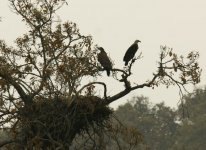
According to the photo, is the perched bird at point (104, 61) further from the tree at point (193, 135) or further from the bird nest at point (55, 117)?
the tree at point (193, 135)

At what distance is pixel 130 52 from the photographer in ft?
63.2

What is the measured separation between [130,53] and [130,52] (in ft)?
0.15

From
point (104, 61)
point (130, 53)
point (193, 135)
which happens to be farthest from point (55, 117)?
point (193, 135)

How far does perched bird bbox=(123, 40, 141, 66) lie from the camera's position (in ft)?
61.4

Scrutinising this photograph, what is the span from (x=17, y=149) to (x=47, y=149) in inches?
60.1

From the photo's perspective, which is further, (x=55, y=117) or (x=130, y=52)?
(x=130, y=52)

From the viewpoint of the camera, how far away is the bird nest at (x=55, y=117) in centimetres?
1667

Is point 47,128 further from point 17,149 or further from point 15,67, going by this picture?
point 15,67

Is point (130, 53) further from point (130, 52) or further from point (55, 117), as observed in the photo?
point (55, 117)

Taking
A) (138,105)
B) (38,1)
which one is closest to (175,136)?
(138,105)

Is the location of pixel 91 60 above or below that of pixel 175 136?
below

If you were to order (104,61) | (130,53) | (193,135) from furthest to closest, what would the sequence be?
(193,135), (130,53), (104,61)

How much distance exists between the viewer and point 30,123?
55.9 feet

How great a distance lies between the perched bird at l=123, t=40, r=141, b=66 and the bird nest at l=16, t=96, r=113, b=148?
1.55 metres
